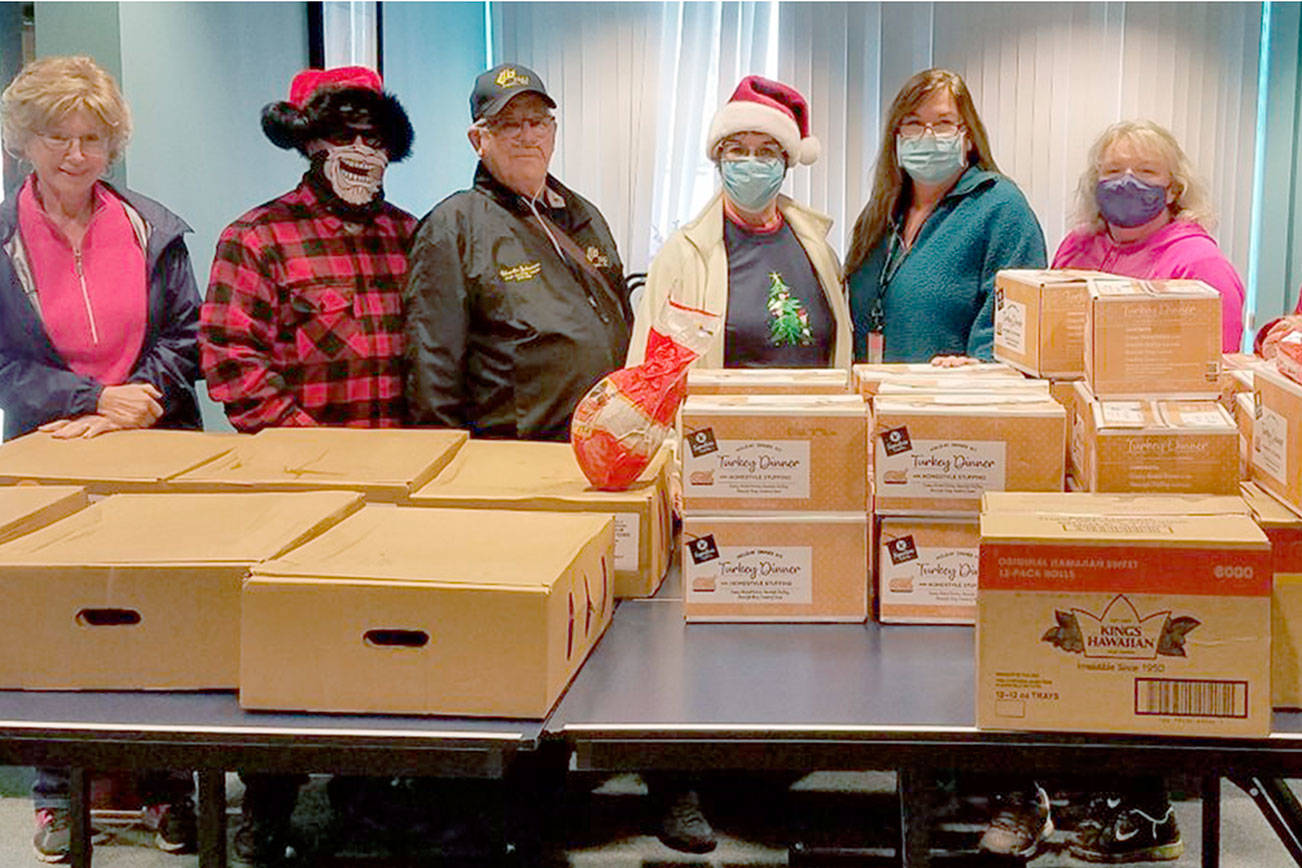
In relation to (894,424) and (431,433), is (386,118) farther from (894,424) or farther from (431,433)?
(894,424)

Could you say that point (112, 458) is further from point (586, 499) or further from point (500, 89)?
point (500, 89)

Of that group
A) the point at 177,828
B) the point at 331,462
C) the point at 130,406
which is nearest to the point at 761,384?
the point at 331,462

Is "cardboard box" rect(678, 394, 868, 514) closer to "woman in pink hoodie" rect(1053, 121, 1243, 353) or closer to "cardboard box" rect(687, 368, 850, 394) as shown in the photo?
"cardboard box" rect(687, 368, 850, 394)

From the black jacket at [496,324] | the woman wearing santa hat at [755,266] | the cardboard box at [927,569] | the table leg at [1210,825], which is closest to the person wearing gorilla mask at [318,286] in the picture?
the black jacket at [496,324]

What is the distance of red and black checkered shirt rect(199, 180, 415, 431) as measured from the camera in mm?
2689

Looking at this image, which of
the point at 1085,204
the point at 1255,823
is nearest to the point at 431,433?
the point at 1085,204

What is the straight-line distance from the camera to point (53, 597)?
163 centimetres

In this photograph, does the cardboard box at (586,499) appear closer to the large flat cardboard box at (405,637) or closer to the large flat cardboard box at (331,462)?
the large flat cardboard box at (331,462)

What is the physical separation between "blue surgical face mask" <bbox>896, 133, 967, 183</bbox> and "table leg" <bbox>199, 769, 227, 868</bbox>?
1.93m

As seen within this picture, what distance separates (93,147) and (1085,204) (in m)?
2.21

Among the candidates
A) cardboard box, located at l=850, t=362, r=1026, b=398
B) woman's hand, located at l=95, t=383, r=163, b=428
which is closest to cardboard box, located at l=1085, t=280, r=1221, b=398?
cardboard box, located at l=850, t=362, r=1026, b=398

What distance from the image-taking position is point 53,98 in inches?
102

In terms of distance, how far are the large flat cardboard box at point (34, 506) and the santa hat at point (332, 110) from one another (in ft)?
3.48

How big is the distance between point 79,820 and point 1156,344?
1.65 meters
